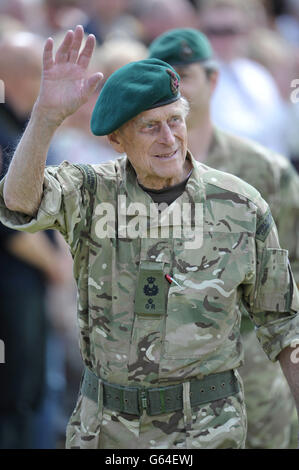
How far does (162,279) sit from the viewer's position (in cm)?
380

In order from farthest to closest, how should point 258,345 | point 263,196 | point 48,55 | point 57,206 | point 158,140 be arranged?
1. point 258,345
2. point 263,196
3. point 158,140
4. point 57,206
5. point 48,55

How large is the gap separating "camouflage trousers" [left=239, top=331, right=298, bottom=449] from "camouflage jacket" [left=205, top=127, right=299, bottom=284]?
21.3 inches

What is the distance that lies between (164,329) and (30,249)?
208 cm

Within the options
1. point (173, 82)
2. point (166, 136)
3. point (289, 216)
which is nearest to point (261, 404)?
point (289, 216)

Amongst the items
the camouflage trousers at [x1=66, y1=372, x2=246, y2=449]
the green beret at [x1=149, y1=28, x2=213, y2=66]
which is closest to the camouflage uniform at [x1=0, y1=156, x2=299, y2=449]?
the camouflage trousers at [x1=66, y1=372, x2=246, y2=449]

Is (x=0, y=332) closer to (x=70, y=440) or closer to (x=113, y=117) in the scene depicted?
(x=70, y=440)

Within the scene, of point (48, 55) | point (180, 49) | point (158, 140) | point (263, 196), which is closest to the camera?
point (48, 55)

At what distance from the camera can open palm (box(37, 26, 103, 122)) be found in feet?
11.4

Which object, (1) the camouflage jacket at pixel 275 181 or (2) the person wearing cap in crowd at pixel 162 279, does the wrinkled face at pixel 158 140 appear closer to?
(2) the person wearing cap in crowd at pixel 162 279

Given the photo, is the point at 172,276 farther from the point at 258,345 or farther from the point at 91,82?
the point at 258,345

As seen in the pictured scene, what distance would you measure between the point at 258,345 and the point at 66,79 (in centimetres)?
247

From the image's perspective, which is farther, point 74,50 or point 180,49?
point 180,49

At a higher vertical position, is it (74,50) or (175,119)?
(74,50)

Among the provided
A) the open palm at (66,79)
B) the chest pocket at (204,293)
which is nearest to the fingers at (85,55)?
the open palm at (66,79)
